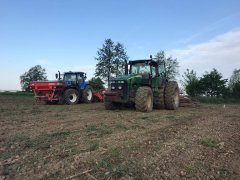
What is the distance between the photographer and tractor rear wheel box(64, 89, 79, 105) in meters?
18.1

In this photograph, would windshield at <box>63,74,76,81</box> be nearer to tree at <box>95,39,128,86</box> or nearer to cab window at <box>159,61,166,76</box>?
cab window at <box>159,61,166,76</box>

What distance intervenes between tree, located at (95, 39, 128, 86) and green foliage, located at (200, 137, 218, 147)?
39.7m

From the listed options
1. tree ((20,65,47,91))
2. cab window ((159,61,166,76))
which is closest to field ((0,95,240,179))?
cab window ((159,61,166,76))

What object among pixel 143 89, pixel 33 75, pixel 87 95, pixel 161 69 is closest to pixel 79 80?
pixel 87 95

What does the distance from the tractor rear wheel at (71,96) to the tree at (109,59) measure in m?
26.9

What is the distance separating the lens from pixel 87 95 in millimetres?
20125

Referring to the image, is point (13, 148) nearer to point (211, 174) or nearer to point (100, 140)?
point (100, 140)

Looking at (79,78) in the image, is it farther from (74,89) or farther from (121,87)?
(121,87)

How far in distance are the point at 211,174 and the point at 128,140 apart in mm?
2134

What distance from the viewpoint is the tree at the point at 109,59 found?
46.8 m

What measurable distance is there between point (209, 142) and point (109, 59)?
43.0 m

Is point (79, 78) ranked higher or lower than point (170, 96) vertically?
higher

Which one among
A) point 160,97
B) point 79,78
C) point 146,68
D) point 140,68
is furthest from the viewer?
point 79,78

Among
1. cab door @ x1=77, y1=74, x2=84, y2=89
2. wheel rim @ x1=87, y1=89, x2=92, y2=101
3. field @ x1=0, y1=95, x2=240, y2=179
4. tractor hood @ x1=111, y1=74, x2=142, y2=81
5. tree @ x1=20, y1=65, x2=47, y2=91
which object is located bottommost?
field @ x1=0, y1=95, x2=240, y2=179
